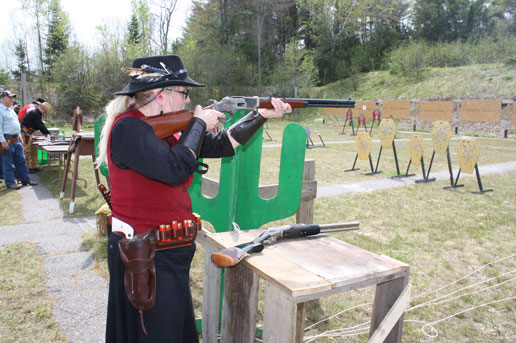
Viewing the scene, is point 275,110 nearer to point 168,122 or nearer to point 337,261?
point 168,122

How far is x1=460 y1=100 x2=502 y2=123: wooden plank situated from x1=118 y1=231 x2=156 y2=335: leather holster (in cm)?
2382

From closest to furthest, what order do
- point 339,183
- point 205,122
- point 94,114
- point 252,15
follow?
point 205,122
point 339,183
point 94,114
point 252,15

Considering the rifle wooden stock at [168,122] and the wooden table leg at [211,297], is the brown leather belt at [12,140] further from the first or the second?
the rifle wooden stock at [168,122]

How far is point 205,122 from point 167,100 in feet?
0.76

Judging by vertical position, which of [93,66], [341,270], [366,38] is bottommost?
[341,270]

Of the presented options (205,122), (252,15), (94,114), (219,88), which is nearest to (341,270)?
(205,122)

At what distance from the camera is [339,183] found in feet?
27.6

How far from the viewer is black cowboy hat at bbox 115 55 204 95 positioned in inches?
70.3

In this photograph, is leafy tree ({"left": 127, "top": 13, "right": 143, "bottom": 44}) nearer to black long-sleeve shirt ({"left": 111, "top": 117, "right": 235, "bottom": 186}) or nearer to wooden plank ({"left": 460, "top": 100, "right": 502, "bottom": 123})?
wooden plank ({"left": 460, "top": 100, "right": 502, "bottom": 123})

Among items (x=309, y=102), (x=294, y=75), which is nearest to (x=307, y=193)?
(x=309, y=102)

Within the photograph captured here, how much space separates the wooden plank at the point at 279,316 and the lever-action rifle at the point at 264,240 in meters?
0.24

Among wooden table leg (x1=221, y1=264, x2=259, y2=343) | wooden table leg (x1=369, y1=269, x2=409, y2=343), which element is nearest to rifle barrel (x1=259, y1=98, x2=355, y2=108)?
wooden table leg (x1=221, y1=264, x2=259, y2=343)

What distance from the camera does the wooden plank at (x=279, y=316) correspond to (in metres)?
1.58

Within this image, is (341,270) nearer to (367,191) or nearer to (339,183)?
(367,191)
